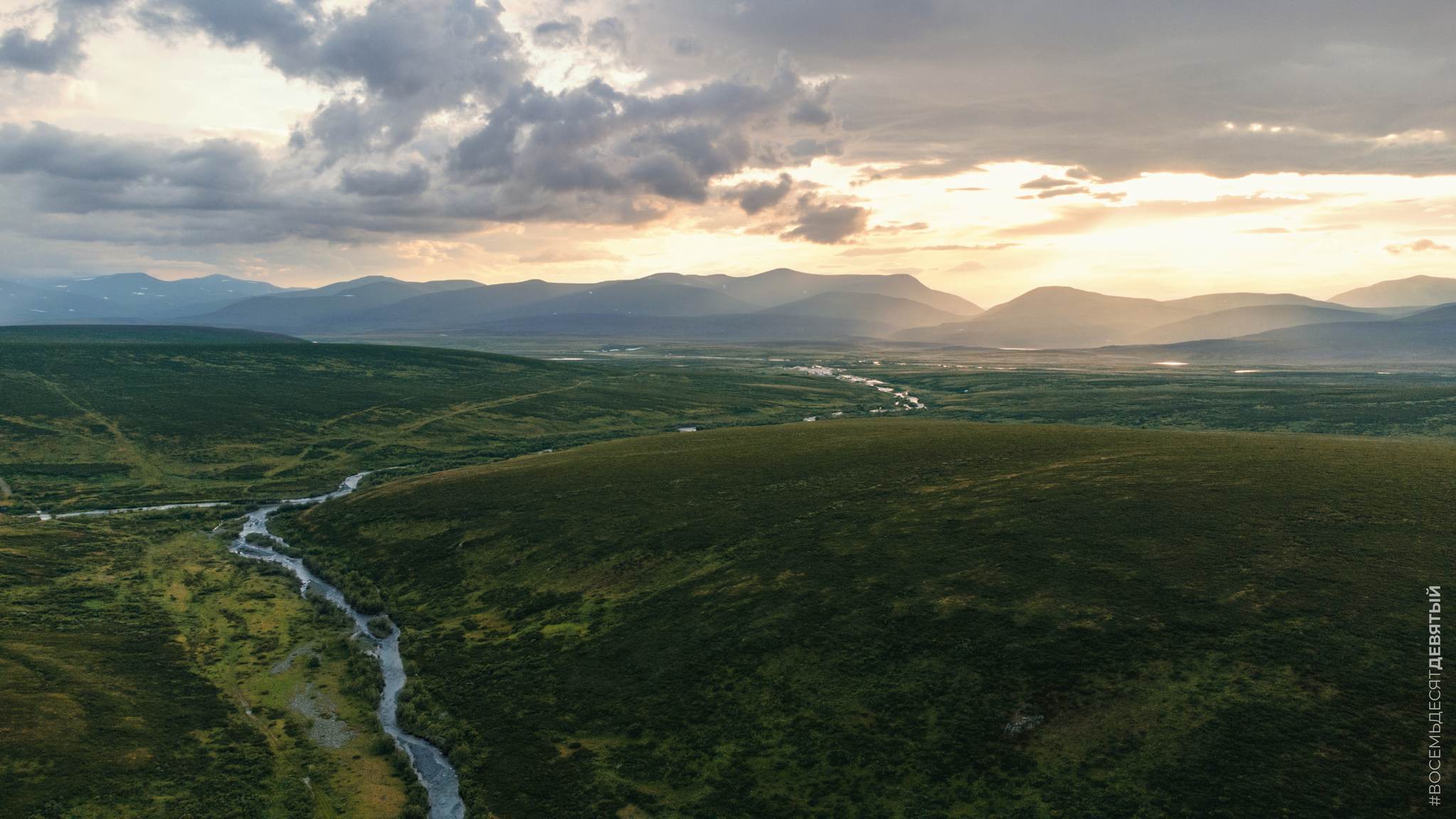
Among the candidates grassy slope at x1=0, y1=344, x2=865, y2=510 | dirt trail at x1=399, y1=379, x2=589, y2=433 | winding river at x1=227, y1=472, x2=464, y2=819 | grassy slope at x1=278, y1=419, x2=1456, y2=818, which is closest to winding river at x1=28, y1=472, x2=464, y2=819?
winding river at x1=227, y1=472, x2=464, y2=819

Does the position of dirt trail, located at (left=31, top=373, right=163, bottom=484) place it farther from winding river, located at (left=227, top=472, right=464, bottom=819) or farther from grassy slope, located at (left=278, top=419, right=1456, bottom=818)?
grassy slope, located at (left=278, top=419, right=1456, bottom=818)

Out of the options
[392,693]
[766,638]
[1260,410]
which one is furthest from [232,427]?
[1260,410]

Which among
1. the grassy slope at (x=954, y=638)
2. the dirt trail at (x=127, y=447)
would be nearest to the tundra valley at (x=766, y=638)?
the grassy slope at (x=954, y=638)

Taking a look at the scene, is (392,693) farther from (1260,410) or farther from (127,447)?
(1260,410)

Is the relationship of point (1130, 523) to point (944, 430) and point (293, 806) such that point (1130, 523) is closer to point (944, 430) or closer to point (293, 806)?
point (944, 430)

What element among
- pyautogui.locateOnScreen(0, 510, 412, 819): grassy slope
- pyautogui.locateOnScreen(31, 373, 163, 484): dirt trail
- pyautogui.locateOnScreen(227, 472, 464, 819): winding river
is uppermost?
pyautogui.locateOnScreen(31, 373, 163, 484): dirt trail

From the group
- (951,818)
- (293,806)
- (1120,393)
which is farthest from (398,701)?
(1120,393)
